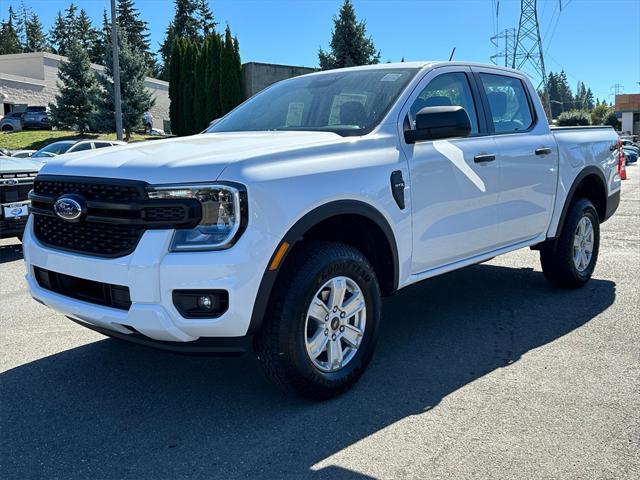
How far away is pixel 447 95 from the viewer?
182 inches

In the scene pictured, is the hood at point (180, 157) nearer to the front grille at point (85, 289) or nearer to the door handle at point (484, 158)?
the front grille at point (85, 289)

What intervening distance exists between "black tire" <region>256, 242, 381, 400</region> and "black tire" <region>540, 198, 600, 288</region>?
2.79m

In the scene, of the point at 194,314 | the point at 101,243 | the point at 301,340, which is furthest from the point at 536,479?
the point at 101,243

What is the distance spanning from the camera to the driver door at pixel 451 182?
408cm

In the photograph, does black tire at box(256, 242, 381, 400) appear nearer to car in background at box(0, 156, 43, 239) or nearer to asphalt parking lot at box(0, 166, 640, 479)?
asphalt parking lot at box(0, 166, 640, 479)

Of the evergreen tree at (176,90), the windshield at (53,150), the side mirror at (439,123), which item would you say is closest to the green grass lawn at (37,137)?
the evergreen tree at (176,90)

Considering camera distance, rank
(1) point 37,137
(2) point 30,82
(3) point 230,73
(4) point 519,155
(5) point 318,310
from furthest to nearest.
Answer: (2) point 30,82
(1) point 37,137
(3) point 230,73
(4) point 519,155
(5) point 318,310

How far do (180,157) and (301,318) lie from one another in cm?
102

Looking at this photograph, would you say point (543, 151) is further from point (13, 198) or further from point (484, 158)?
point (13, 198)

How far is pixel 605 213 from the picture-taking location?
20.8 ft

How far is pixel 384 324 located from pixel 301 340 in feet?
6.06

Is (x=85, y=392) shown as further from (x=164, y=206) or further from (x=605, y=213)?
(x=605, y=213)

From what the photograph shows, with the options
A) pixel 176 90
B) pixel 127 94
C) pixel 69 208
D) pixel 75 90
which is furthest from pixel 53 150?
pixel 75 90

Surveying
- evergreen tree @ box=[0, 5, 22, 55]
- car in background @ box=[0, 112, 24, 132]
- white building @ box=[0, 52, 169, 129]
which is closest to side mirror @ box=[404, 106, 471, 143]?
car in background @ box=[0, 112, 24, 132]
